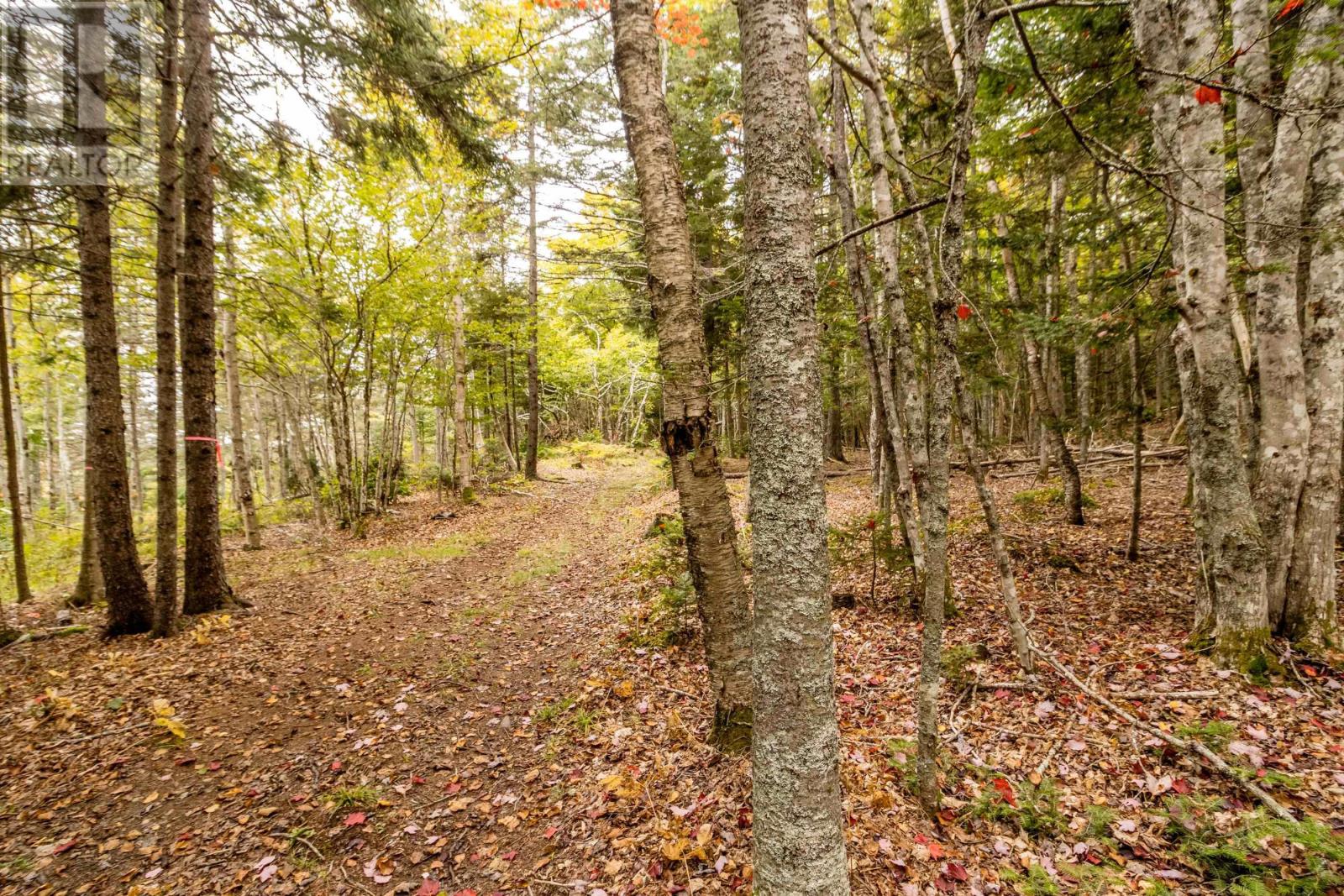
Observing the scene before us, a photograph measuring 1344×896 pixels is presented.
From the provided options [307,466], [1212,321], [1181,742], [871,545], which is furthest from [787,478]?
[307,466]

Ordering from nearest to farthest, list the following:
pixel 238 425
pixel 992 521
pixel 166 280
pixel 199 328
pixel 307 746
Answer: pixel 992 521 → pixel 307 746 → pixel 166 280 → pixel 199 328 → pixel 238 425

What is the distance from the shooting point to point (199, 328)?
289 inches

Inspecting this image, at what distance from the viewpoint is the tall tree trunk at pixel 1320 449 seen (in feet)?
14.6

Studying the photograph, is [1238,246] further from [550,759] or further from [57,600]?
[57,600]

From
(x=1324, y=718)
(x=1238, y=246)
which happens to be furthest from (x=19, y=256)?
(x=1238, y=246)

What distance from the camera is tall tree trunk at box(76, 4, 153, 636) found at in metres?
6.49

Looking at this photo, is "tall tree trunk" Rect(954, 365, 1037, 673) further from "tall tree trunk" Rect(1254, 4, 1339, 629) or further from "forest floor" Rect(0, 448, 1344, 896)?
"tall tree trunk" Rect(1254, 4, 1339, 629)

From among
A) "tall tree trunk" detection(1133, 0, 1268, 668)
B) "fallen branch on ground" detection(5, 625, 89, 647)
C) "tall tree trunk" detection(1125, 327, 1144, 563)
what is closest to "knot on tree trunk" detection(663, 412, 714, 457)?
"tall tree trunk" detection(1133, 0, 1268, 668)

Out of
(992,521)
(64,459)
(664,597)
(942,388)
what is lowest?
(664,597)

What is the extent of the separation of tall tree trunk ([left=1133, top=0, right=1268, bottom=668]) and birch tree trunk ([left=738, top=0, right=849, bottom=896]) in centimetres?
437

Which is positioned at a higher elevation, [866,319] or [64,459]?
[866,319]

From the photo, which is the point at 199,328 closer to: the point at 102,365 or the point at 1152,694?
the point at 102,365

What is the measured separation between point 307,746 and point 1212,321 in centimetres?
873

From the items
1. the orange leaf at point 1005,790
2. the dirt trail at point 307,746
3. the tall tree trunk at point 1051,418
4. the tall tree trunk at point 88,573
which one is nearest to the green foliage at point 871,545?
the orange leaf at point 1005,790
